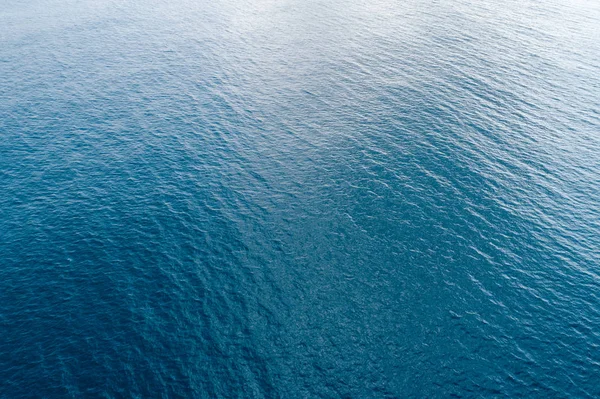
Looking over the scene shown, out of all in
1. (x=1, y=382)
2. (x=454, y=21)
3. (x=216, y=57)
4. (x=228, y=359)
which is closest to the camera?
(x=1, y=382)

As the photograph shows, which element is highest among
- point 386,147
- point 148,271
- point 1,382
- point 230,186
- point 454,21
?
point 454,21

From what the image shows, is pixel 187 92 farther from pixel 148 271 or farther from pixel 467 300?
pixel 467 300

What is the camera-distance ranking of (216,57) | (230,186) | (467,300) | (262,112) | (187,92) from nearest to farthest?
(467,300) → (230,186) → (262,112) → (187,92) → (216,57)

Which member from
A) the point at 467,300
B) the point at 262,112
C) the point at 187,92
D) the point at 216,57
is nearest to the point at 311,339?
the point at 467,300

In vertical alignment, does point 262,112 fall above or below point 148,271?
above

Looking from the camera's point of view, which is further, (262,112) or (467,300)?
(262,112)

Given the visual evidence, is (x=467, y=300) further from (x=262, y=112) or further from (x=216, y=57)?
(x=216, y=57)
